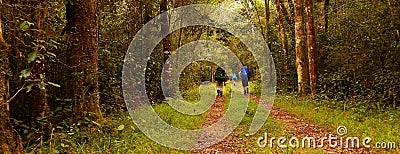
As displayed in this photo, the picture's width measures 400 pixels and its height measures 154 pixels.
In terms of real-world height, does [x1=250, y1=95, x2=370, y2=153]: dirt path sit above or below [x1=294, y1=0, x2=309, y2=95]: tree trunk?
below

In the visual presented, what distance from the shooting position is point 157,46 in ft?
62.4

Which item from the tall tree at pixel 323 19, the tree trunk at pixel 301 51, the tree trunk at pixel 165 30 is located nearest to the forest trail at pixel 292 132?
the tree trunk at pixel 301 51

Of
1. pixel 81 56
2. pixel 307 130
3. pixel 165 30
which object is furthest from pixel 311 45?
pixel 81 56

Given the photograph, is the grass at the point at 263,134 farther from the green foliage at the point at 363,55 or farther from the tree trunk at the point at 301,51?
the tree trunk at the point at 301,51

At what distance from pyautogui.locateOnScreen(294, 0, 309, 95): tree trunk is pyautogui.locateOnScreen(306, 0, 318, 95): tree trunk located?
0.35 m

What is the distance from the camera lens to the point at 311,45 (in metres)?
15.7

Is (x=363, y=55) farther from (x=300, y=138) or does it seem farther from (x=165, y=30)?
(x=165, y=30)

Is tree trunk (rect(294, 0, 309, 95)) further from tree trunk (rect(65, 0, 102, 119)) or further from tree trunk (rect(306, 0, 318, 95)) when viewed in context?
tree trunk (rect(65, 0, 102, 119))

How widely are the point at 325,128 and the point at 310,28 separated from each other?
6965 millimetres

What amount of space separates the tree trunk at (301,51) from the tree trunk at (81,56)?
9.54 metres

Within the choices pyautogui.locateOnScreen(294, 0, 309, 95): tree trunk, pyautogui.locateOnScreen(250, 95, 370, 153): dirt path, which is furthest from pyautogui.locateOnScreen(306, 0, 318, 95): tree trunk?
pyautogui.locateOnScreen(250, 95, 370, 153): dirt path

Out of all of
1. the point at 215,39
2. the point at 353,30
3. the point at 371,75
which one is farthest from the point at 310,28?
the point at 215,39

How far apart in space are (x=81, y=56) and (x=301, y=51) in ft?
35.7

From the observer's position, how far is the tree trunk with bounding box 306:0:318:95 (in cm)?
1550
